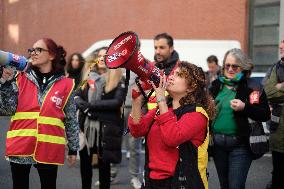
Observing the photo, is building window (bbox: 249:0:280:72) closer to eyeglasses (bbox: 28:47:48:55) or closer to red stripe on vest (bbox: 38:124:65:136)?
eyeglasses (bbox: 28:47:48:55)

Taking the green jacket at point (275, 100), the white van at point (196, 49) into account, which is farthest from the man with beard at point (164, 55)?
the white van at point (196, 49)

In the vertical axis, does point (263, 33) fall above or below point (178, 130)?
above

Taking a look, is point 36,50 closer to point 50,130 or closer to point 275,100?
point 50,130

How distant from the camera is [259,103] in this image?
492 cm

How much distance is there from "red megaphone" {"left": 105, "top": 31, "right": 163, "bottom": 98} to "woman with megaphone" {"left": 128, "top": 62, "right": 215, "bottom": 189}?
0.22ft

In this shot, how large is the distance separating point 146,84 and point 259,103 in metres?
1.76

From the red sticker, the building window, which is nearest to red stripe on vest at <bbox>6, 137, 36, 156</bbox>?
the red sticker

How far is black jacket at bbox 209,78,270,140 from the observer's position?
192 inches

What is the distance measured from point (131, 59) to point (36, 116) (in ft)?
4.50

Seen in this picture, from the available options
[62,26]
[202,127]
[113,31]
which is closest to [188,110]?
[202,127]

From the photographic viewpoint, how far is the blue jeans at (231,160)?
4906 millimetres

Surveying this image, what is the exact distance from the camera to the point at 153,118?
367cm

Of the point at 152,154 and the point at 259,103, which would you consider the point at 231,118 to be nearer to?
the point at 259,103

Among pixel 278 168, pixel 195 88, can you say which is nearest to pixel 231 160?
pixel 278 168
